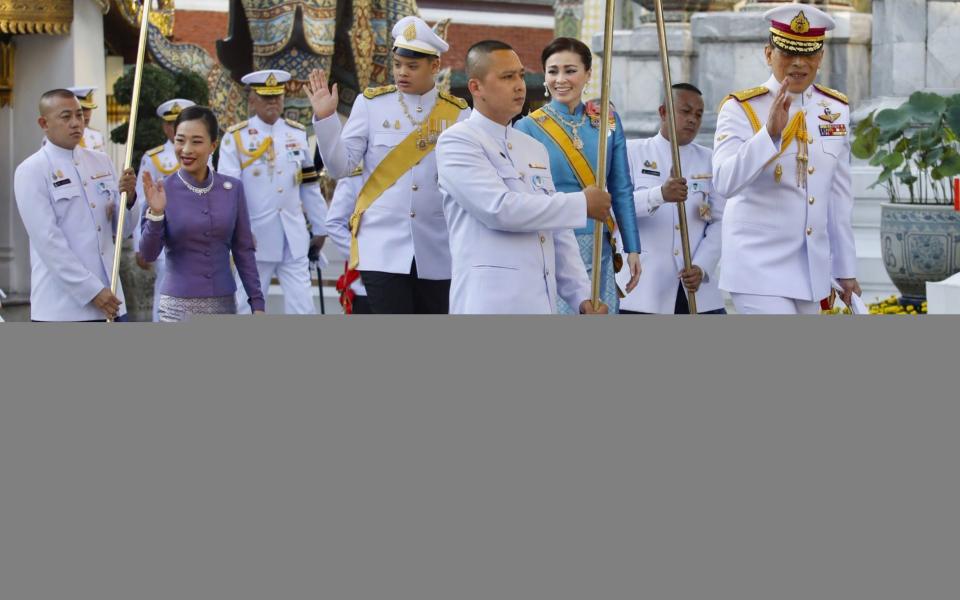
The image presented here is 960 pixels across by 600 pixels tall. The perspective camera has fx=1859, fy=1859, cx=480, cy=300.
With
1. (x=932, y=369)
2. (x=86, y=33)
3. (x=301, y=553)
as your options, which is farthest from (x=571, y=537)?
(x=86, y=33)

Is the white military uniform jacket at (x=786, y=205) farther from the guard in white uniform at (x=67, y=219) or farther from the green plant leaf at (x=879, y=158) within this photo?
the green plant leaf at (x=879, y=158)

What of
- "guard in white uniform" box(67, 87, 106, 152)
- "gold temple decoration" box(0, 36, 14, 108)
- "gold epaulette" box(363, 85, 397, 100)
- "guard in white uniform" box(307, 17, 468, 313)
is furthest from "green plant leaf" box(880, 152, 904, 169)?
"gold temple decoration" box(0, 36, 14, 108)

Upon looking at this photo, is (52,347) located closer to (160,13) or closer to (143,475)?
(143,475)

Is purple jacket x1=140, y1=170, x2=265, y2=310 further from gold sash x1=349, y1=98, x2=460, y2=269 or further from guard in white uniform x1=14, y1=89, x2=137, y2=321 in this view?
gold sash x1=349, y1=98, x2=460, y2=269

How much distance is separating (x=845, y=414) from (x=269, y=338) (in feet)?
4.00

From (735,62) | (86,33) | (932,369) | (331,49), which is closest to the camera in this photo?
(932,369)

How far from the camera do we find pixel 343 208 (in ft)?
27.3

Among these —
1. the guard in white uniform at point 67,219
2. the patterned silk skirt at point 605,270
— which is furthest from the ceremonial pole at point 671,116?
the guard in white uniform at point 67,219

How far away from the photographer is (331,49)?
13.8 m

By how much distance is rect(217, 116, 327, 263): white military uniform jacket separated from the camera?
11.1 m

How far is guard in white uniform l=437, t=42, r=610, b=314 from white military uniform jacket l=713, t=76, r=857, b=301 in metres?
1.09

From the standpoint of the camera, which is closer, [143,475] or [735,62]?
[143,475]

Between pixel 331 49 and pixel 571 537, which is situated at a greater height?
pixel 331 49

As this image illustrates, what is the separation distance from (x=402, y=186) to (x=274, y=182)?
12.7ft
